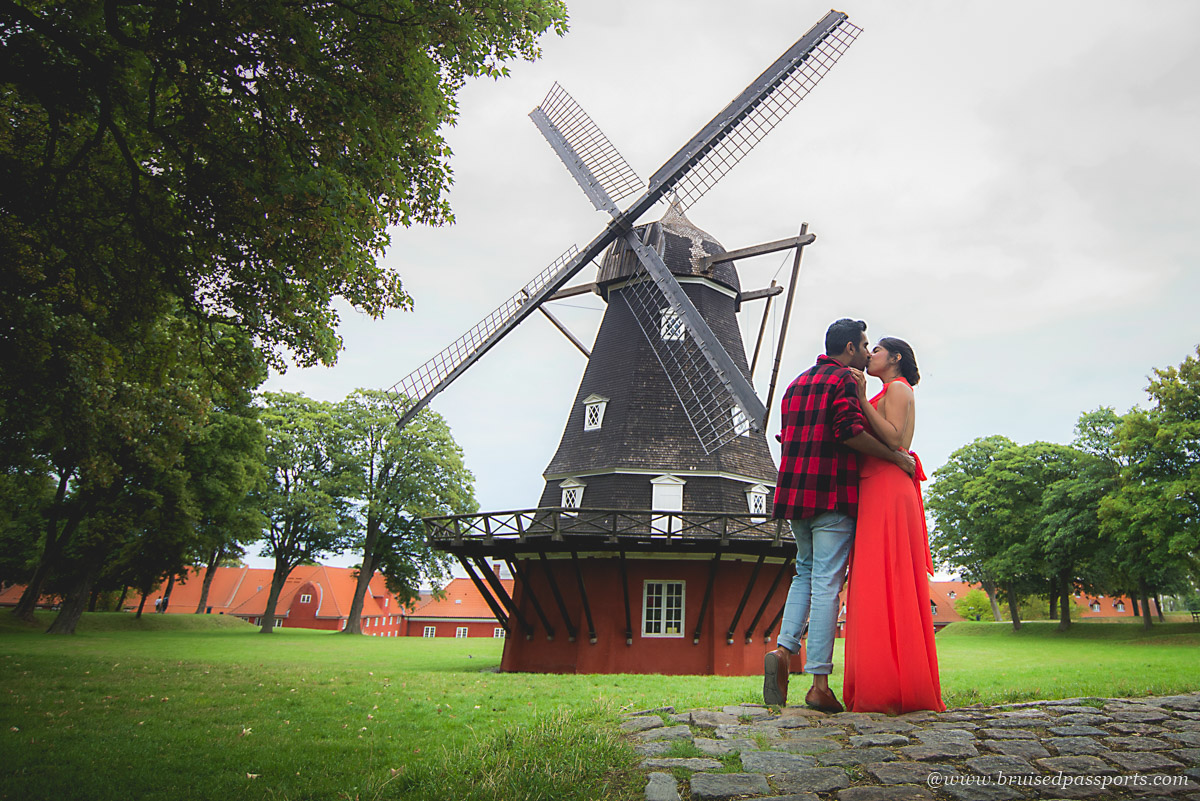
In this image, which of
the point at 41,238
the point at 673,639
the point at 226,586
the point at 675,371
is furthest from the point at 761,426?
the point at 226,586

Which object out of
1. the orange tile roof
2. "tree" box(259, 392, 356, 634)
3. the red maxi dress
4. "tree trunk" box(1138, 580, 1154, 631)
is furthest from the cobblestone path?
the orange tile roof

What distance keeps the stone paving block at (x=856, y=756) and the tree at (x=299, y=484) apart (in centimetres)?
3029

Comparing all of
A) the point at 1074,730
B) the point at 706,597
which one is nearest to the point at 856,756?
the point at 1074,730

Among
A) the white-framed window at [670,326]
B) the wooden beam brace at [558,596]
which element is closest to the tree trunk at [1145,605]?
the white-framed window at [670,326]

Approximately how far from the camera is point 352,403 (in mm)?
33531

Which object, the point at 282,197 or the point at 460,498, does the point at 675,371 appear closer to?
the point at 282,197

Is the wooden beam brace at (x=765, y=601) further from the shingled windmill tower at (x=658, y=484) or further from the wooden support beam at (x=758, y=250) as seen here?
the wooden support beam at (x=758, y=250)

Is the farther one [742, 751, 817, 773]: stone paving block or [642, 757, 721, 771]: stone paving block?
[642, 757, 721, 771]: stone paving block

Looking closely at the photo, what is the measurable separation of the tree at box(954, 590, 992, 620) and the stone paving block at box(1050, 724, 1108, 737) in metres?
58.9

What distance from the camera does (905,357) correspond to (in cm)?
491

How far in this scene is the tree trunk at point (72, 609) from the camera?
77.1 feet

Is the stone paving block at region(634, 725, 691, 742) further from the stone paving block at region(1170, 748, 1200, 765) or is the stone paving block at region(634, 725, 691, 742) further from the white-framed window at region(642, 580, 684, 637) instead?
the white-framed window at region(642, 580, 684, 637)

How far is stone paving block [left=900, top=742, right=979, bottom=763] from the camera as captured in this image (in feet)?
10.9

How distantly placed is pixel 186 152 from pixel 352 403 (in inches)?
1132
